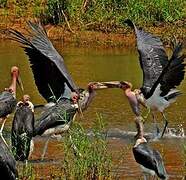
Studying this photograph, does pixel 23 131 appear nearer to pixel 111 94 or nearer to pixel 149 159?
pixel 149 159

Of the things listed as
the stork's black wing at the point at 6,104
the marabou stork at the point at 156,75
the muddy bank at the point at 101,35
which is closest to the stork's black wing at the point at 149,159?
the marabou stork at the point at 156,75

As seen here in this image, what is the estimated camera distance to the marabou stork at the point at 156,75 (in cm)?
974

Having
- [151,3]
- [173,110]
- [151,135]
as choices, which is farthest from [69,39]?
[151,135]

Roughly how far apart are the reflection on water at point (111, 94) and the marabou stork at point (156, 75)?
37cm

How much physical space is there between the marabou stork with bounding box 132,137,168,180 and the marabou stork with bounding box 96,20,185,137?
1899 millimetres

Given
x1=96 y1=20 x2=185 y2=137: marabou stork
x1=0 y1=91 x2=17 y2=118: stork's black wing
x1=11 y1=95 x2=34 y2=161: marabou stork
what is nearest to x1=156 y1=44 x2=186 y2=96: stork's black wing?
x1=96 y1=20 x2=185 y2=137: marabou stork

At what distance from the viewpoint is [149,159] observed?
22.6ft

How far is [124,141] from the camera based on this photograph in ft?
31.4

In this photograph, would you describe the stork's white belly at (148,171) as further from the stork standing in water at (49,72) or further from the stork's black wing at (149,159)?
the stork standing in water at (49,72)

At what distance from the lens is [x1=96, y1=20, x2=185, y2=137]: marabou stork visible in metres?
9.74

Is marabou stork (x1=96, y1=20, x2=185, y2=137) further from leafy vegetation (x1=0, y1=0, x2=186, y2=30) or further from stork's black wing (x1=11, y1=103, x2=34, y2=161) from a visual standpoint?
leafy vegetation (x1=0, y1=0, x2=186, y2=30)

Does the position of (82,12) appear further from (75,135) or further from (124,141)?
(75,135)

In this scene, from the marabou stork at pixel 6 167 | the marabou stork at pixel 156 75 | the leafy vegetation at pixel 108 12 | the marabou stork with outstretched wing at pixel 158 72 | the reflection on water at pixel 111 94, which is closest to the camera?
the marabou stork at pixel 6 167

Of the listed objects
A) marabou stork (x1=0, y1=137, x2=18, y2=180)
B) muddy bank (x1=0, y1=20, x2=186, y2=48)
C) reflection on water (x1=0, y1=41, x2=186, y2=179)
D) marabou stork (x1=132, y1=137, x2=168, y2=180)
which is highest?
marabou stork (x1=0, y1=137, x2=18, y2=180)
